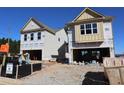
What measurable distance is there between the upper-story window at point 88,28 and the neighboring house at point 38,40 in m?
6.93

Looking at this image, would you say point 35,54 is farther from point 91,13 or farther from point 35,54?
point 91,13

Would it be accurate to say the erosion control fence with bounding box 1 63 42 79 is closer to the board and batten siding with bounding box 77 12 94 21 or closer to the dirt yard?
the dirt yard

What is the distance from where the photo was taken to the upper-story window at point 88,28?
19.4 m

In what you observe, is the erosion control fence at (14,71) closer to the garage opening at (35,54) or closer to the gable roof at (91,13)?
the gable roof at (91,13)

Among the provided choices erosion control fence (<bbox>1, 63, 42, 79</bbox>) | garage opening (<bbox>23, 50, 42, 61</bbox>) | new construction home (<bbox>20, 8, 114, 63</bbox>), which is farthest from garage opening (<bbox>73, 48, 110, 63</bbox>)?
erosion control fence (<bbox>1, 63, 42, 79</bbox>)

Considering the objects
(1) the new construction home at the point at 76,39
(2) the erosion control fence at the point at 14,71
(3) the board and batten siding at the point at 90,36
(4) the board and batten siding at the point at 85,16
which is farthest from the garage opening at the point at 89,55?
(2) the erosion control fence at the point at 14,71

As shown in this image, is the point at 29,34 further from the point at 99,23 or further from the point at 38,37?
the point at 99,23

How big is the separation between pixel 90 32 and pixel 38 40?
8.97 m

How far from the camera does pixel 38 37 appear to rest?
2495 cm

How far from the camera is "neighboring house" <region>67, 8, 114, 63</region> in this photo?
1902cm
